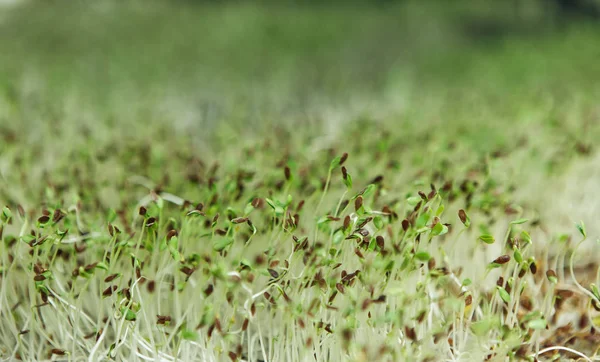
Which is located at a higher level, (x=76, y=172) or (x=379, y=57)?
(x=76, y=172)

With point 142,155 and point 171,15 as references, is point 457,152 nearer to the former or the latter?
point 142,155

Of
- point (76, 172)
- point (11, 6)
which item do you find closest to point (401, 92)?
point (76, 172)

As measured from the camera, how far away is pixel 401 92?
5.00 metres

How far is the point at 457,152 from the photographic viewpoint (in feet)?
9.01

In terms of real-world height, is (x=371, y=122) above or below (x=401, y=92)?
above

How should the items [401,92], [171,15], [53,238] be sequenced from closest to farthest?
[53,238] → [401,92] → [171,15]

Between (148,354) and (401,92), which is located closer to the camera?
(148,354)

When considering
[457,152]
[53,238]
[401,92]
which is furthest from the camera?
[401,92]

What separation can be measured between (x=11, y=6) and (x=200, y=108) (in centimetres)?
529

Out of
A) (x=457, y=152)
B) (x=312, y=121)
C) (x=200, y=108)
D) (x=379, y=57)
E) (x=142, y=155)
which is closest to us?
(x=142, y=155)

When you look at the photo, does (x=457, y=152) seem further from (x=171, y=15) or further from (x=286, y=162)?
(x=171, y=15)

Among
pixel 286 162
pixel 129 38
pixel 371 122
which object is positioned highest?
pixel 286 162

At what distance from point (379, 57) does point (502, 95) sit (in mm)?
2030

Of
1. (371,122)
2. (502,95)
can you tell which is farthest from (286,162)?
(502,95)
